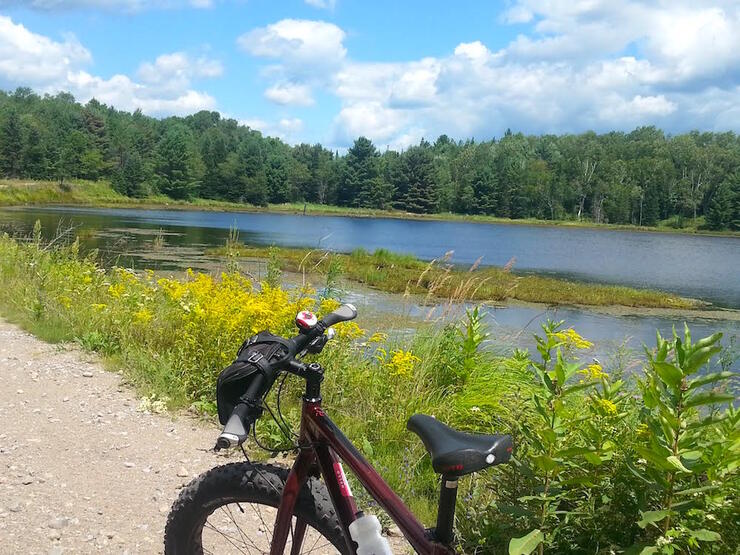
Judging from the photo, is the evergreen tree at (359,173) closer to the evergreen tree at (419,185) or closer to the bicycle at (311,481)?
the evergreen tree at (419,185)

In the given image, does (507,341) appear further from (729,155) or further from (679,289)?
(729,155)

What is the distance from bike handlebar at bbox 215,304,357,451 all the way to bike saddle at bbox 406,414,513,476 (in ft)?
1.75

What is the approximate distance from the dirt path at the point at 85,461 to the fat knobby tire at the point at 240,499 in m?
1.03

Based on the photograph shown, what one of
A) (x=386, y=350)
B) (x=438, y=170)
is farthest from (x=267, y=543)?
(x=438, y=170)

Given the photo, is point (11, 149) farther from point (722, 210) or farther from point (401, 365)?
point (722, 210)

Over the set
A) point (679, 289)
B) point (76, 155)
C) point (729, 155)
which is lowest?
point (679, 289)

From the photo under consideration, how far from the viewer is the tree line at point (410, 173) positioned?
3642 inches

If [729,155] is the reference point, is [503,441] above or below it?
below

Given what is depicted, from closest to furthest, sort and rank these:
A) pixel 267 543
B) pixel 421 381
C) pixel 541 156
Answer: pixel 267 543
pixel 421 381
pixel 541 156

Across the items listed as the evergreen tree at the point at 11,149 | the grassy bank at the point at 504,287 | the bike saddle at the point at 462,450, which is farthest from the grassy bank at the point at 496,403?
the evergreen tree at the point at 11,149

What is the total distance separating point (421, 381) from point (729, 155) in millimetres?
120941

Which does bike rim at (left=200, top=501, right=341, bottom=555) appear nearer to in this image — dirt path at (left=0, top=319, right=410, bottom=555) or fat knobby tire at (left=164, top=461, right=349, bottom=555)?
fat knobby tire at (left=164, top=461, right=349, bottom=555)

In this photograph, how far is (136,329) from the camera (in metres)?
7.14

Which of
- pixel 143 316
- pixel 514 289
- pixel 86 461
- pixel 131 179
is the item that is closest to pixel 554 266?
pixel 514 289
